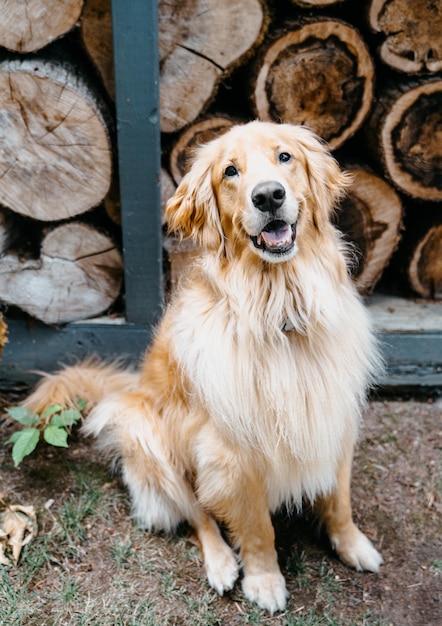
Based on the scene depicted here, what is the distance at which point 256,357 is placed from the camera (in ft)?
6.69

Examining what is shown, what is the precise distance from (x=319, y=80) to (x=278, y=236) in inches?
41.6

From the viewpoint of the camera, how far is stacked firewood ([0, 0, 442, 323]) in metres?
2.56

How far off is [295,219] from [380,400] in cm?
155

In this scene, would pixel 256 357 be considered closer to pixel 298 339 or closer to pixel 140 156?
pixel 298 339

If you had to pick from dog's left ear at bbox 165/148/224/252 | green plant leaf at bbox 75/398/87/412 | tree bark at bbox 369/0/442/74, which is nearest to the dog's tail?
green plant leaf at bbox 75/398/87/412

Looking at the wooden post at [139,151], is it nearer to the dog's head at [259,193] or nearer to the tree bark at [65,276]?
the tree bark at [65,276]

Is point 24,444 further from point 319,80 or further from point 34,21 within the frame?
point 319,80

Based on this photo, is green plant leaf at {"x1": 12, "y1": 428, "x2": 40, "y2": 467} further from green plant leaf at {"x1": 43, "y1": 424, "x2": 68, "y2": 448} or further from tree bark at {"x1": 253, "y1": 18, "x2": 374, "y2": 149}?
tree bark at {"x1": 253, "y1": 18, "x2": 374, "y2": 149}

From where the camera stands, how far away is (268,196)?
182cm

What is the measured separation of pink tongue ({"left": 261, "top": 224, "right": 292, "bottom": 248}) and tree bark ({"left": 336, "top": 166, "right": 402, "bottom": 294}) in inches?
39.9

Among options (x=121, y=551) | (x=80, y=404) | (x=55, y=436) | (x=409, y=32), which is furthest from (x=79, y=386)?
(x=409, y=32)

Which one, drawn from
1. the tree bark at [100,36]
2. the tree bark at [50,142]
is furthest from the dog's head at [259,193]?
the tree bark at [100,36]

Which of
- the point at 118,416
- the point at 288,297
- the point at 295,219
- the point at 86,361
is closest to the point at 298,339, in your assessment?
the point at 288,297

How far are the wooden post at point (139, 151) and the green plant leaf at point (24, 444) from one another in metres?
0.72
